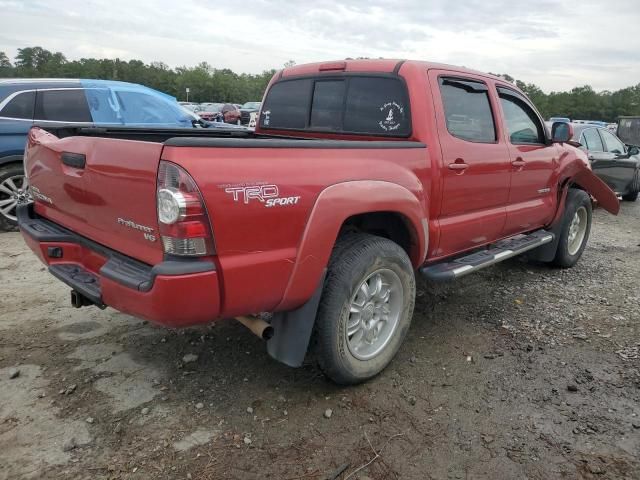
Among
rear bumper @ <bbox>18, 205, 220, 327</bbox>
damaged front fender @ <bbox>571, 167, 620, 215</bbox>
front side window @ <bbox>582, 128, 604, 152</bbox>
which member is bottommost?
rear bumper @ <bbox>18, 205, 220, 327</bbox>

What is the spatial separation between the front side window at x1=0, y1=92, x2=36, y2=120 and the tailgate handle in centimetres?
453

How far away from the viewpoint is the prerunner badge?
3502mm

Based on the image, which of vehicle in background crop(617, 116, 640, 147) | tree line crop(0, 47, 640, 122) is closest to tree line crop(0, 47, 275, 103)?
tree line crop(0, 47, 640, 122)

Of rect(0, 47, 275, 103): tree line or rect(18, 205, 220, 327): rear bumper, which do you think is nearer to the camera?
rect(18, 205, 220, 327): rear bumper

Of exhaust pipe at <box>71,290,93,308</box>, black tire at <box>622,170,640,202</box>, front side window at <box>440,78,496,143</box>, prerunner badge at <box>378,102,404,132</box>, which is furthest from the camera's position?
black tire at <box>622,170,640,202</box>

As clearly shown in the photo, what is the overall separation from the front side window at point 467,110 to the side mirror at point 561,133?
1.19 m

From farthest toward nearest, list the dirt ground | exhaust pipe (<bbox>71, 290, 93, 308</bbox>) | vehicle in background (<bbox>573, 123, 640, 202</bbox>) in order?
vehicle in background (<bbox>573, 123, 640, 202</bbox>)
exhaust pipe (<bbox>71, 290, 93, 308</bbox>)
the dirt ground

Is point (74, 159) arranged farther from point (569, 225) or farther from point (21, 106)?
point (569, 225)

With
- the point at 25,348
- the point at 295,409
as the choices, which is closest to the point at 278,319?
the point at 295,409

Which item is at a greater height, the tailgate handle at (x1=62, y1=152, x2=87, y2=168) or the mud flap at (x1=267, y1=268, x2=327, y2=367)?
the tailgate handle at (x1=62, y1=152, x2=87, y2=168)

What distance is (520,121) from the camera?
15.0ft

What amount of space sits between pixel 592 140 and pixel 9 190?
387 inches

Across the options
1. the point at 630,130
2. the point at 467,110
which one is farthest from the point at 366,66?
the point at 630,130

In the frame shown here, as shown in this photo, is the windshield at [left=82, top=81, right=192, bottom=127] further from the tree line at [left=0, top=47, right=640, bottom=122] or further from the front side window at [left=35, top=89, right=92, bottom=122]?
the tree line at [left=0, top=47, right=640, bottom=122]
